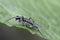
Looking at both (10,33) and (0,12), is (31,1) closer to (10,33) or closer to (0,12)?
(0,12)

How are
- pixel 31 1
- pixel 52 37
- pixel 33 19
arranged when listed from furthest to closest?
pixel 31 1 → pixel 33 19 → pixel 52 37

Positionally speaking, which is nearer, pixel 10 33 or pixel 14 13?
pixel 10 33

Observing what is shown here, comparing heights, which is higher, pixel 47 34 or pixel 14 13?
pixel 14 13

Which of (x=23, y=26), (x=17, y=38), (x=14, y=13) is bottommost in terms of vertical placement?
(x=17, y=38)

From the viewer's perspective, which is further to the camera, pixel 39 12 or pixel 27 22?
pixel 39 12

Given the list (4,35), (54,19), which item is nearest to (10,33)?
(4,35)

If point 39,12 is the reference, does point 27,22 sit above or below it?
below

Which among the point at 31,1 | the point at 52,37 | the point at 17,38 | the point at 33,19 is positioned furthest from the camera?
the point at 31,1
